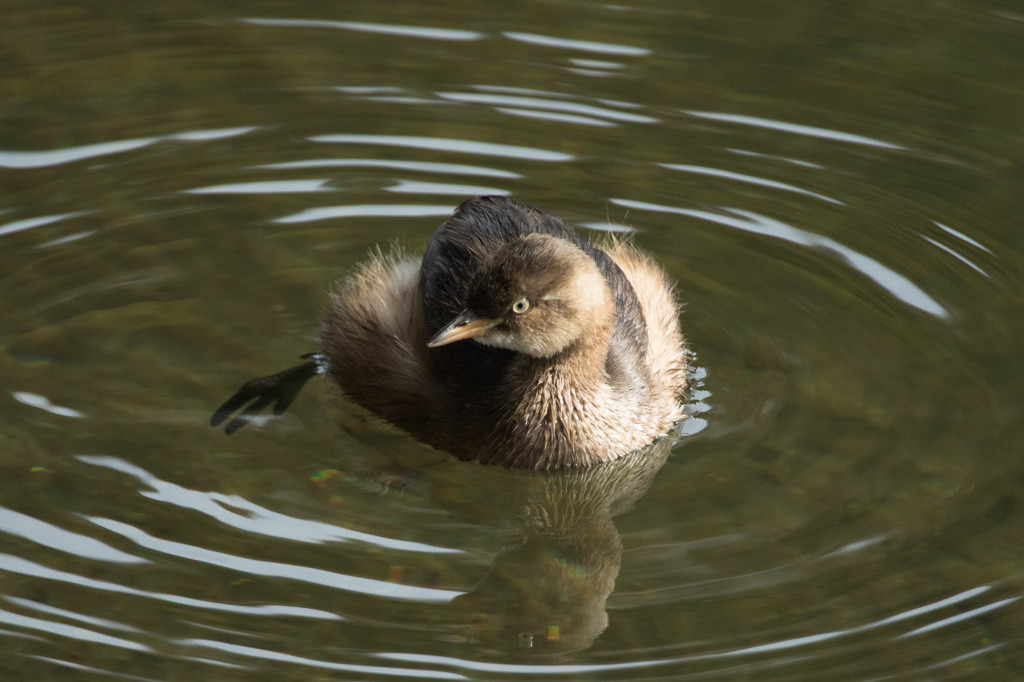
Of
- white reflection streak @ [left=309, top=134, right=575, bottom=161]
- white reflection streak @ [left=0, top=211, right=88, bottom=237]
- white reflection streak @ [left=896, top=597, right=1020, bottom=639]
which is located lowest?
white reflection streak @ [left=896, top=597, right=1020, bottom=639]

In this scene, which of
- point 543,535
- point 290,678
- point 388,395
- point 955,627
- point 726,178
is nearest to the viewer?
point 290,678

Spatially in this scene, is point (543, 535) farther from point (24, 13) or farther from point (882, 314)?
point (24, 13)

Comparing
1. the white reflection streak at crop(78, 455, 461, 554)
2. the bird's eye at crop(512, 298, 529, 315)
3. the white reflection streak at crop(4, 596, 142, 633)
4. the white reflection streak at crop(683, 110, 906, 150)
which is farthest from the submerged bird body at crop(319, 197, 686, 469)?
the white reflection streak at crop(683, 110, 906, 150)

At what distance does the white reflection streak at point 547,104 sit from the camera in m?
8.03

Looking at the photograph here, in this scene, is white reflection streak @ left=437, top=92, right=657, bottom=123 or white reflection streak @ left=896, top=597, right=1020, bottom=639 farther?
white reflection streak @ left=437, top=92, right=657, bottom=123

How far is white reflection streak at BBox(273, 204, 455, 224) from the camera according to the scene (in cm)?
721

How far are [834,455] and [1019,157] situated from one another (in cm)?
304

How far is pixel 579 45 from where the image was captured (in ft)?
28.5

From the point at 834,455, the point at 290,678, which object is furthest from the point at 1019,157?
the point at 290,678

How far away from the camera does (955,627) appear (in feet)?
15.5

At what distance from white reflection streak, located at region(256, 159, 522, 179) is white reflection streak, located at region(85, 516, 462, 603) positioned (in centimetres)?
315

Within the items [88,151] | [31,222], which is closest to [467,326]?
[31,222]

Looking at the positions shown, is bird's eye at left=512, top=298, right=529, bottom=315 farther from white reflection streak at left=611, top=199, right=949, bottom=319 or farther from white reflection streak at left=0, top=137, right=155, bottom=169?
white reflection streak at left=0, top=137, right=155, bottom=169

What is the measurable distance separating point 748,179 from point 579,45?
5.82 feet
